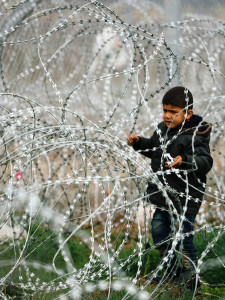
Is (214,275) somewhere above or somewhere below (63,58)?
below

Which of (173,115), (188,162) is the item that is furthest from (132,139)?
(188,162)

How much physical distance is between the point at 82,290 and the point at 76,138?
2.34ft

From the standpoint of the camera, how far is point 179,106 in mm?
2727

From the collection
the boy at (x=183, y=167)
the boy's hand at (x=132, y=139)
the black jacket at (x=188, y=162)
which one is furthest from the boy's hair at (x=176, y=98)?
the boy's hand at (x=132, y=139)

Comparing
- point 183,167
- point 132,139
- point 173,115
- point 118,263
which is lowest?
point 118,263

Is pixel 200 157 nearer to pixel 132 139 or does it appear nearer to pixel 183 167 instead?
pixel 183 167

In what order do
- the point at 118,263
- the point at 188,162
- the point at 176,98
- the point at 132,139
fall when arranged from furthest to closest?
the point at 118,263, the point at 132,139, the point at 176,98, the point at 188,162

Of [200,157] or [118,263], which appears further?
[118,263]

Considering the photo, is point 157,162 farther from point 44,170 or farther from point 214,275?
point 44,170

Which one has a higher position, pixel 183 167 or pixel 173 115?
pixel 173 115

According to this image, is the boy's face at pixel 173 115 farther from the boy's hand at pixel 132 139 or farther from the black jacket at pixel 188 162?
the boy's hand at pixel 132 139

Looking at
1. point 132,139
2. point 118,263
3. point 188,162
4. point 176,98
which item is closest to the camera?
point 188,162

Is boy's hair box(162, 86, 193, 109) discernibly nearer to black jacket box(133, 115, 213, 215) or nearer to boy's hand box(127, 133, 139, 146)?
black jacket box(133, 115, 213, 215)

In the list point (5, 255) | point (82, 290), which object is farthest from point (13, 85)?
point (82, 290)
